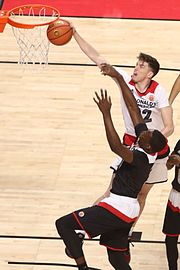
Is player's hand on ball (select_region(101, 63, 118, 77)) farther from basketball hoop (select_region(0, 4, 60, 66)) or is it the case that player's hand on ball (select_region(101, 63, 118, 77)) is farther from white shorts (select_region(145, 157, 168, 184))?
basketball hoop (select_region(0, 4, 60, 66))

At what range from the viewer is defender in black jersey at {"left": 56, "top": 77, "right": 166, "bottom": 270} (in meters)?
5.93

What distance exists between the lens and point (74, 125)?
29.3ft

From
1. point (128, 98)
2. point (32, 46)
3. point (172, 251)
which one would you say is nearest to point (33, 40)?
point (32, 46)

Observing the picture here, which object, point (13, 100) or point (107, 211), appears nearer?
point (107, 211)

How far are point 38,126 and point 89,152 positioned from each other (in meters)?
0.72

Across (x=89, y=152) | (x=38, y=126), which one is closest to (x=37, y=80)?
(x=38, y=126)

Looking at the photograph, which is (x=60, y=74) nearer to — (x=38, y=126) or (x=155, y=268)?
(x=38, y=126)

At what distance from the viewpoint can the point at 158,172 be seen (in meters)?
6.71

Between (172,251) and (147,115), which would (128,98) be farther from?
(172,251)

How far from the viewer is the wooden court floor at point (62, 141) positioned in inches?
280

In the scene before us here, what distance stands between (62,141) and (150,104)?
2167 mm

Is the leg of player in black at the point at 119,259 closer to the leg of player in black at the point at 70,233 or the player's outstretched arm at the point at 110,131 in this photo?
the leg of player in black at the point at 70,233

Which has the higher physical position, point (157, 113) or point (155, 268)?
point (157, 113)

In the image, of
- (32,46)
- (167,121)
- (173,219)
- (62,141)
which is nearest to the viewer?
(173,219)
